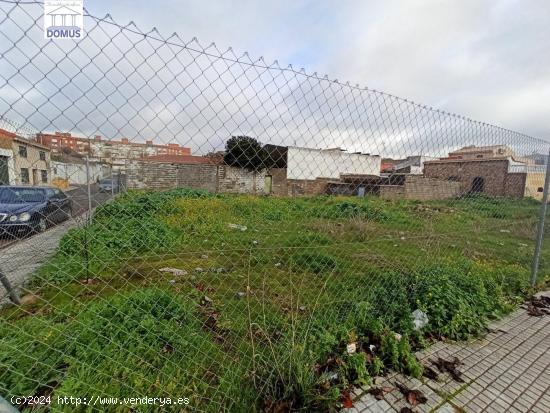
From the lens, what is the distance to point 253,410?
1583 millimetres

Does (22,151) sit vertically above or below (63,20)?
below

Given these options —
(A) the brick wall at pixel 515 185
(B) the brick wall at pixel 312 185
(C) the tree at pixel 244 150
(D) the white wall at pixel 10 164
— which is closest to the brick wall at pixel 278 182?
(B) the brick wall at pixel 312 185

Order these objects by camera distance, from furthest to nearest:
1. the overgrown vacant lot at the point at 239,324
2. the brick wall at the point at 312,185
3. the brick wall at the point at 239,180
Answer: the brick wall at the point at 239,180 → the brick wall at the point at 312,185 → the overgrown vacant lot at the point at 239,324

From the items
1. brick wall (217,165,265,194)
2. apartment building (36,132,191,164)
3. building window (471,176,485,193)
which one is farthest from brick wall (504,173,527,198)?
apartment building (36,132,191,164)

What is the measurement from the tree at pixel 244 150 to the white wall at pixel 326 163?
0.25m

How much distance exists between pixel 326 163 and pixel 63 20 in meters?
1.81

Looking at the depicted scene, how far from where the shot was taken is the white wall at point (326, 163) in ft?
6.91

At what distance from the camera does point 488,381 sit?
1946 mm

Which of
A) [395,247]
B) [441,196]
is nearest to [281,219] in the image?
[395,247]

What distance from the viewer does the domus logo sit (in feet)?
3.57

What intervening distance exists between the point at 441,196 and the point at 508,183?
2.26m

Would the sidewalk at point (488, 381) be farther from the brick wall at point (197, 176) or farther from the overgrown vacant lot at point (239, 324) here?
the brick wall at point (197, 176)

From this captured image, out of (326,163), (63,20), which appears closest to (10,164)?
(63,20)

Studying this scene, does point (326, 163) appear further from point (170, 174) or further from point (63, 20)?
point (63, 20)
